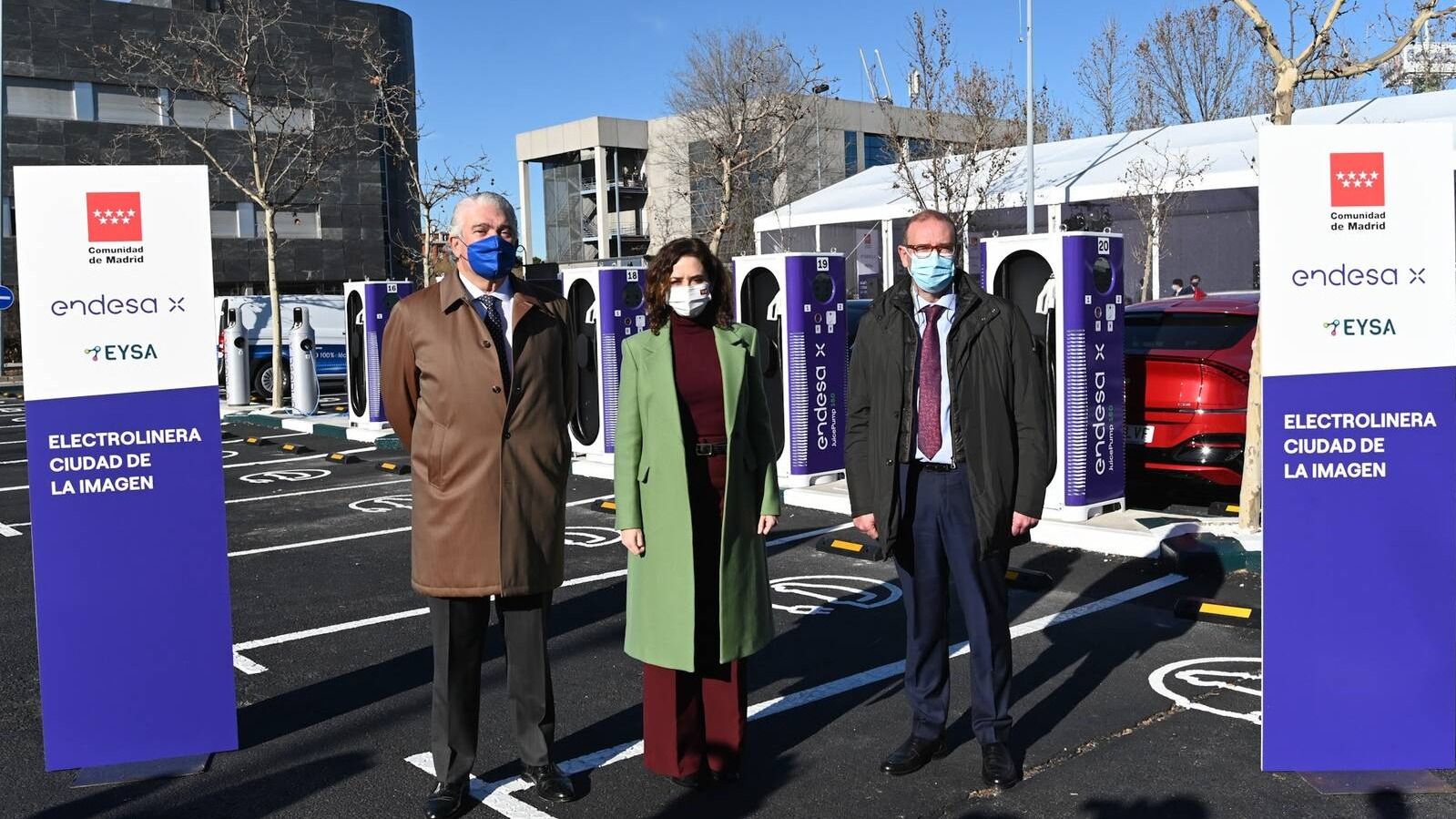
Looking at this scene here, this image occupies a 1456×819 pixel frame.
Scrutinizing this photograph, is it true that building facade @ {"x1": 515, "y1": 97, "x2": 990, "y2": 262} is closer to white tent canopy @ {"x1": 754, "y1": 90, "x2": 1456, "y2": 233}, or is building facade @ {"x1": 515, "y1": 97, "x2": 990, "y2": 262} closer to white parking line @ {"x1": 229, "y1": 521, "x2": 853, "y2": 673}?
white tent canopy @ {"x1": 754, "y1": 90, "x2": 1456, "y2": 233}

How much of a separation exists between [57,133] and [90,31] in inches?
127

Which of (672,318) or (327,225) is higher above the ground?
(327,225)

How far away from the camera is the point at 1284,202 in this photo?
3947 millimetres

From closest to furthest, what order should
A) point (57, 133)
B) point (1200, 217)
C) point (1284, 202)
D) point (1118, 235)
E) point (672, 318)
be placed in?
point (1284, 202) < point (672, 318) < point (1118, 235) < point (1200, 217) < point (57, 133)

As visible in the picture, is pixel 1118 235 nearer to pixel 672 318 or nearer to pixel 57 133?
pixel 672 318

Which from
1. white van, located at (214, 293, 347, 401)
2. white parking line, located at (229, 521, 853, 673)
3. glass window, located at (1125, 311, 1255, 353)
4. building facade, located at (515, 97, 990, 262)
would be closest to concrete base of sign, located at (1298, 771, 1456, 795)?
white parking line, located at (229, 521, 853, 673)

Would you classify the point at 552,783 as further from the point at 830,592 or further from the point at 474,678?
the point at 830,592

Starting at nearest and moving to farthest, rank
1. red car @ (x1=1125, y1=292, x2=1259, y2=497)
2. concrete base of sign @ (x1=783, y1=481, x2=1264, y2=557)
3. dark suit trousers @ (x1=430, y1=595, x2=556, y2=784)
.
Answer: dark suit trousers @ (x1=430, y1=595, x2=556, y2=784)
concrete base of sign @ (x1=783, y1=481, x2=1264, y2=557)
red car @ (x1=1125, y1=292, x2=1259, y2=497)

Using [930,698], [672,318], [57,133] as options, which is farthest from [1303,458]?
[57,133]

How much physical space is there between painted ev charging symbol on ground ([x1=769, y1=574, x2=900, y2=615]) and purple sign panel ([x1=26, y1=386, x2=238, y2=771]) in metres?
3.02

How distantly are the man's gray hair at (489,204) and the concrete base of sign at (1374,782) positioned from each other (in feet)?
10.3

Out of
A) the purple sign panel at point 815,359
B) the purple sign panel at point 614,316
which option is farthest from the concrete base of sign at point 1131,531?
the purple sign panel at point 614,316

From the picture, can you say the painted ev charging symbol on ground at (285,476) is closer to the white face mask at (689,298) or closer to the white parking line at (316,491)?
the white parking line at (316,491)

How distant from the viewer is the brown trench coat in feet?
13.1
